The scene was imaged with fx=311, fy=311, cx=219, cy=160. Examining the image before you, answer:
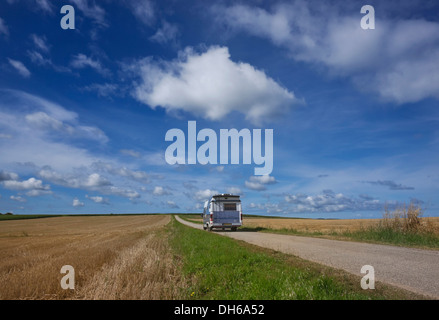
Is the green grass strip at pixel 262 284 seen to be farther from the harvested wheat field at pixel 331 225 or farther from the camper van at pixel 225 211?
the camper van at pixel 225 211

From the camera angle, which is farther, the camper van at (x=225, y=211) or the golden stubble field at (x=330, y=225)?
the camper van at (x=225, y=211)

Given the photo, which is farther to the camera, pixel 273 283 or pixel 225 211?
pixel 225 211

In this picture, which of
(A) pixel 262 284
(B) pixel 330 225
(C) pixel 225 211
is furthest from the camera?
(B) pixel 330 225

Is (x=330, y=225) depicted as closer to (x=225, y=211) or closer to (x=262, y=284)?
(x=225, y=211)

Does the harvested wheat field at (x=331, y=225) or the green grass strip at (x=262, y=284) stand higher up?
the green grass strip at (x=262, y=284)

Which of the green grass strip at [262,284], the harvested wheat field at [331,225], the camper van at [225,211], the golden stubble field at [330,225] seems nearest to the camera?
the green grass strip at [262,284]

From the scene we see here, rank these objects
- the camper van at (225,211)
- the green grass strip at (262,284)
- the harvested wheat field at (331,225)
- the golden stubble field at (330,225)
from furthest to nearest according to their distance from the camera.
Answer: the camper van at (225,211), the golden stubble field at (330,225), the harvested wheat field at (331,225), the green grass strip at (262,284)

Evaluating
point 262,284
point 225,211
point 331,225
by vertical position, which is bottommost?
point 331,225

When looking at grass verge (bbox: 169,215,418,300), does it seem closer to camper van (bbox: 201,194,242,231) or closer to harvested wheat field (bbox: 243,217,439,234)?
harvested wheat field (bbox: 243,217,439,234)

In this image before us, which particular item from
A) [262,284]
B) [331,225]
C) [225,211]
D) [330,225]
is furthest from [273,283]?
[331,225]

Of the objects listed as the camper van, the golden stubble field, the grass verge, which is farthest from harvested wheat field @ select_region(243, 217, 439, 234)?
the grass verge

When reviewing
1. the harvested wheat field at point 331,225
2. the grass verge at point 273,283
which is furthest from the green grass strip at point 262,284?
the harvested wheat field at point 331,225
